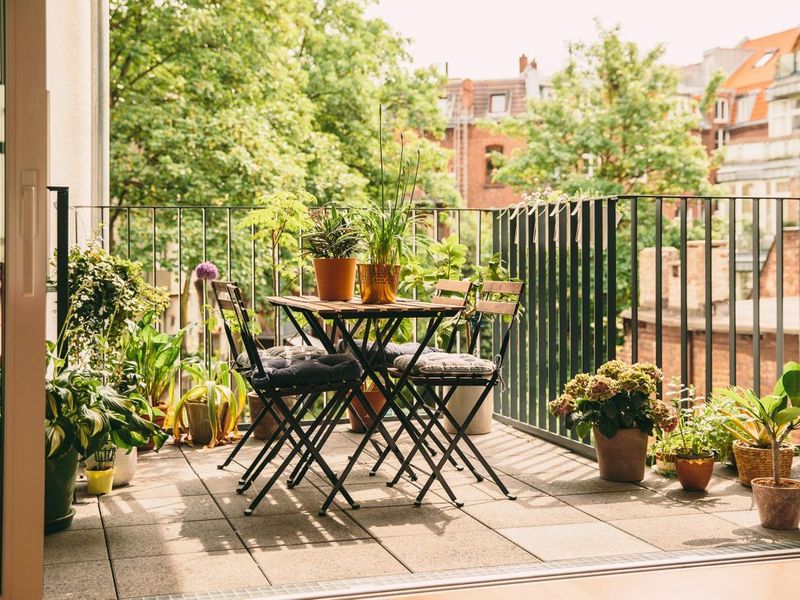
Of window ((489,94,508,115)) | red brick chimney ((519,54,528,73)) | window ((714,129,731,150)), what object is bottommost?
window ((714,129,731,150))

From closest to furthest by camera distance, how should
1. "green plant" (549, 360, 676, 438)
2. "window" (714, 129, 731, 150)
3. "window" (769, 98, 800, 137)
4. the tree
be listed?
"green plant" (549, 360, 676, 438), the tree, "window" (769, 98, 800, 137), "window" (714, 129, 731, 150)

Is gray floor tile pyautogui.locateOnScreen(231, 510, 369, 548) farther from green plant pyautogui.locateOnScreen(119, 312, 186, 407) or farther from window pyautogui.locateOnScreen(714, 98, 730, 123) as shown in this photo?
window pyautogui.locateOnScreen(714, 98, 730, 123)

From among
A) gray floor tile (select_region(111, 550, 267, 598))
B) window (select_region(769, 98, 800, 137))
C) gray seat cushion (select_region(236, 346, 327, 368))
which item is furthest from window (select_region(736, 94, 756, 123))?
gray floor tile (select_region(111, 550, 267, 598))

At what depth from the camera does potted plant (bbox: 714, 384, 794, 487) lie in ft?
13.5

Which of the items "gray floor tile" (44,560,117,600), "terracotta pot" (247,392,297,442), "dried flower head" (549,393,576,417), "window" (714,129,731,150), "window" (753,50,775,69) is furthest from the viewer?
"window" (753,50,775,69)

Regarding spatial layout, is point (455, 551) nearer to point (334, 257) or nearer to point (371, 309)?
point (371, 309)

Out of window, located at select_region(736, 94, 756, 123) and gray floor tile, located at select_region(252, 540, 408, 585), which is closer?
gray floor tile, located at select_region(252, 540, 408, 585)

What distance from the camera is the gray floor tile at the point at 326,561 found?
299 cm

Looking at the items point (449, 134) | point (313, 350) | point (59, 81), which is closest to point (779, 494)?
point (313, 350)

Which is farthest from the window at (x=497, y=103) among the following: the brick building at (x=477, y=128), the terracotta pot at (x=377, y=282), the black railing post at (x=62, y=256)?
the black railing post at (x=62, y=256)

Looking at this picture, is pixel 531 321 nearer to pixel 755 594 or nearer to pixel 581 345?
pixel 581 345

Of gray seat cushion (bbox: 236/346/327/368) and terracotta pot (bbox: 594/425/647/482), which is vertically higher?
gray seat cushion (bbox: 236/346/327/368)

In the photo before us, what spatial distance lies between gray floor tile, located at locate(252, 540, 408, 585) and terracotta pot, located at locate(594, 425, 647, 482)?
54.9 inches

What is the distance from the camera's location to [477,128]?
31531 millimetres
